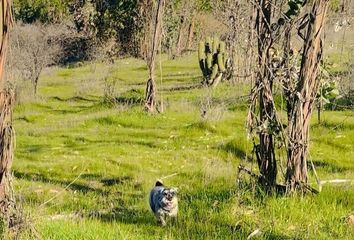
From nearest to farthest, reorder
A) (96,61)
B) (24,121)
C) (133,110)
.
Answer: (133,110), (24,121), (96,61)

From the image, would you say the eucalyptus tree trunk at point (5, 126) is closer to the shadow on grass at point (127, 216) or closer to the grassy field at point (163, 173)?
the grassy field at point (163, 173)

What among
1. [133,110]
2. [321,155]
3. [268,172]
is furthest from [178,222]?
[133,110]

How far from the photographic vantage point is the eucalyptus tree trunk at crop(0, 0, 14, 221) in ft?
15.9

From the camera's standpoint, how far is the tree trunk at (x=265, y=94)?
19.4 ft

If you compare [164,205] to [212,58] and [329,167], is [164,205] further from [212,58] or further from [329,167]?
[212,58]

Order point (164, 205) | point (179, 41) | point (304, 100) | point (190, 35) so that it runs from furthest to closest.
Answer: point (190, 35), point (179, 41), point (304, 100), point (164, 205)

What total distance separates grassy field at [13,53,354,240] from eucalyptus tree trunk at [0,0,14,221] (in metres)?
0.15

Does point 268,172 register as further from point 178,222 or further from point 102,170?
point 102,170

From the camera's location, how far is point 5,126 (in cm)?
488

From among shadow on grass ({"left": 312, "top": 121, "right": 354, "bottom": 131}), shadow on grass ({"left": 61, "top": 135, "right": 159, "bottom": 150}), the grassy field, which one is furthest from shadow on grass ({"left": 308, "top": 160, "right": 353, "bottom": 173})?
shadow on grass ({"left": 61, "top": 135, "right": 159, "bottom": 150})

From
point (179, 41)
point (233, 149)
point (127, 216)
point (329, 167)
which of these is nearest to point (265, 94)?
point (127, 216)

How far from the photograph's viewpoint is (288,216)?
5348mm

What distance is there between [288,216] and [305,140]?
869 mm

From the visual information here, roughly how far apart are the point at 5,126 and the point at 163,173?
17.5ft
